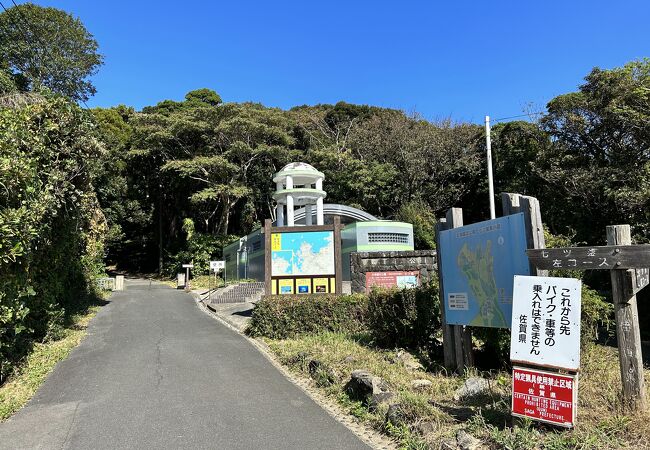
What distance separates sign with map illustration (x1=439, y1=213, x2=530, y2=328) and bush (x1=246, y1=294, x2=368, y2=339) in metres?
4.28

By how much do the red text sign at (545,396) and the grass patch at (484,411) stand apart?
12 cm

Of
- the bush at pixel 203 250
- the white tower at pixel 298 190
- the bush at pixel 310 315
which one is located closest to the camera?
the bush at pixel 310 315

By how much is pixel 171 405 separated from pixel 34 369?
3.99 meters

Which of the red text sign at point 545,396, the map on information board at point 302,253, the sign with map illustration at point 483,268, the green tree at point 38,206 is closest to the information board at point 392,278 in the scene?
the map on information board at point 302,253

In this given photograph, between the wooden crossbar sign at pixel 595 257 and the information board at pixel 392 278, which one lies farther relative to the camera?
the information board at pixel 392 278

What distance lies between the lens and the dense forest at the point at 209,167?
10.8 meters

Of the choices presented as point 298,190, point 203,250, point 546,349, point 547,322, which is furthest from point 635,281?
point 203,250

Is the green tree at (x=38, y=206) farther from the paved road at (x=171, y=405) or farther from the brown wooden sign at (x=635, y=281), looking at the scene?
the brown wooden sign at (x=635, y=281)

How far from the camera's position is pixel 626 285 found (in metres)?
4.73

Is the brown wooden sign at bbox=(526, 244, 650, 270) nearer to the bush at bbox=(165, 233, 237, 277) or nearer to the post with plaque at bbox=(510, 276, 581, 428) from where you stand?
the post with plaque at bbox=(510, 276, 581, 428)

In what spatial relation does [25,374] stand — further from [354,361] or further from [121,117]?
[121,117]

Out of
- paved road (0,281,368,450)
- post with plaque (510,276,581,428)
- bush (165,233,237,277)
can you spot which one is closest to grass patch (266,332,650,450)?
post with plaque (510,276,581,428)

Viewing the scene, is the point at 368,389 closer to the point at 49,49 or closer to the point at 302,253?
the point at 302,253

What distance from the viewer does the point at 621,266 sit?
181 inches
